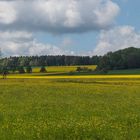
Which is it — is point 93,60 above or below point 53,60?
below

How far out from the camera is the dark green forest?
449 feet

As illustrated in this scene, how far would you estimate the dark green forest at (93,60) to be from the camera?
13691cm

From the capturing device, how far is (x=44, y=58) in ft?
646

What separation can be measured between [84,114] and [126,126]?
13.7 ft

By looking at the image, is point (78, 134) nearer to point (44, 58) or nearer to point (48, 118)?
point (48, 118)

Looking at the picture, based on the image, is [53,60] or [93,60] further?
[53,60]

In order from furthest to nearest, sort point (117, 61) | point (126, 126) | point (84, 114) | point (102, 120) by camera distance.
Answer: point (117, 61) → point (84, 114) → point (102, 120) → point (126, 126)

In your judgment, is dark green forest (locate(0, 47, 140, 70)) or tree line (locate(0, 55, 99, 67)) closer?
dark green forest (locate(0, 47, 140, 70))

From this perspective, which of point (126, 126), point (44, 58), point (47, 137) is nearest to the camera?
point (47, 137)

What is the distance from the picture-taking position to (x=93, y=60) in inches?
7318

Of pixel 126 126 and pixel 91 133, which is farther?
pixel 126 126

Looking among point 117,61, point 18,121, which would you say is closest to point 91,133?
point 18,121

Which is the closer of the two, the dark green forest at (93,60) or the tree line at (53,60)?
the dark green forest at (93,60)

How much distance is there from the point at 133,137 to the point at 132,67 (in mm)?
125076
